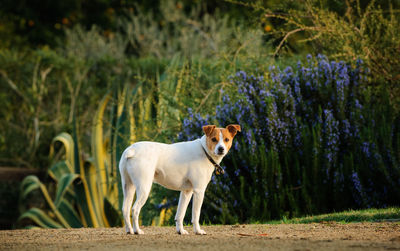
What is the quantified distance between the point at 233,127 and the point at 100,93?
363 inches

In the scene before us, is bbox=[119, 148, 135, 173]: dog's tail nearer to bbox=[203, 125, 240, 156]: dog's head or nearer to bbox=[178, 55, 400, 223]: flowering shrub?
bbox=[203, 125, 240, 156]: dog's head

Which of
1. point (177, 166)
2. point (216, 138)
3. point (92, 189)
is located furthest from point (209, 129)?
point (92, 189)

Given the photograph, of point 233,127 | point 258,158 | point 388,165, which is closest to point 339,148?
point 388,165

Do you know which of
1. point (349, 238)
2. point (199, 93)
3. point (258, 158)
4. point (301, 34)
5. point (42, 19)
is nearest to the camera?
point (349, 238)

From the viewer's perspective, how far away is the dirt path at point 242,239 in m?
4.28

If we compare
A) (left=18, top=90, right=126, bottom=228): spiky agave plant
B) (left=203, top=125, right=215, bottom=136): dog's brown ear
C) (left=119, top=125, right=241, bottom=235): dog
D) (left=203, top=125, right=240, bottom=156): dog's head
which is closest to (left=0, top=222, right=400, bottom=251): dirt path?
(left=119, top=125, right=241, bottom=235): dog

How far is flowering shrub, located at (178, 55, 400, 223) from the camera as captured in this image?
306 inches

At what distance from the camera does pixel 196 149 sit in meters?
5.14

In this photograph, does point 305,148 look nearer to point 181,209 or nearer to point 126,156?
point 181,209

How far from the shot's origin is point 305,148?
26.1 ft

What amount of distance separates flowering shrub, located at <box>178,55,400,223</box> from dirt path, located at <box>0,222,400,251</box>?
1.85 meters

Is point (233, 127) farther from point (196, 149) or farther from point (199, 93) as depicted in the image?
point (199, 93)

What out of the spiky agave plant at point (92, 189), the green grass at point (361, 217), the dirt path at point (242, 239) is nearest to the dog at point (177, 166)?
the dirt path at point (242, 239)

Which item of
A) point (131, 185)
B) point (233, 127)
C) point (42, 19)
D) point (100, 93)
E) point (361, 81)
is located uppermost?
point (42, 19)
